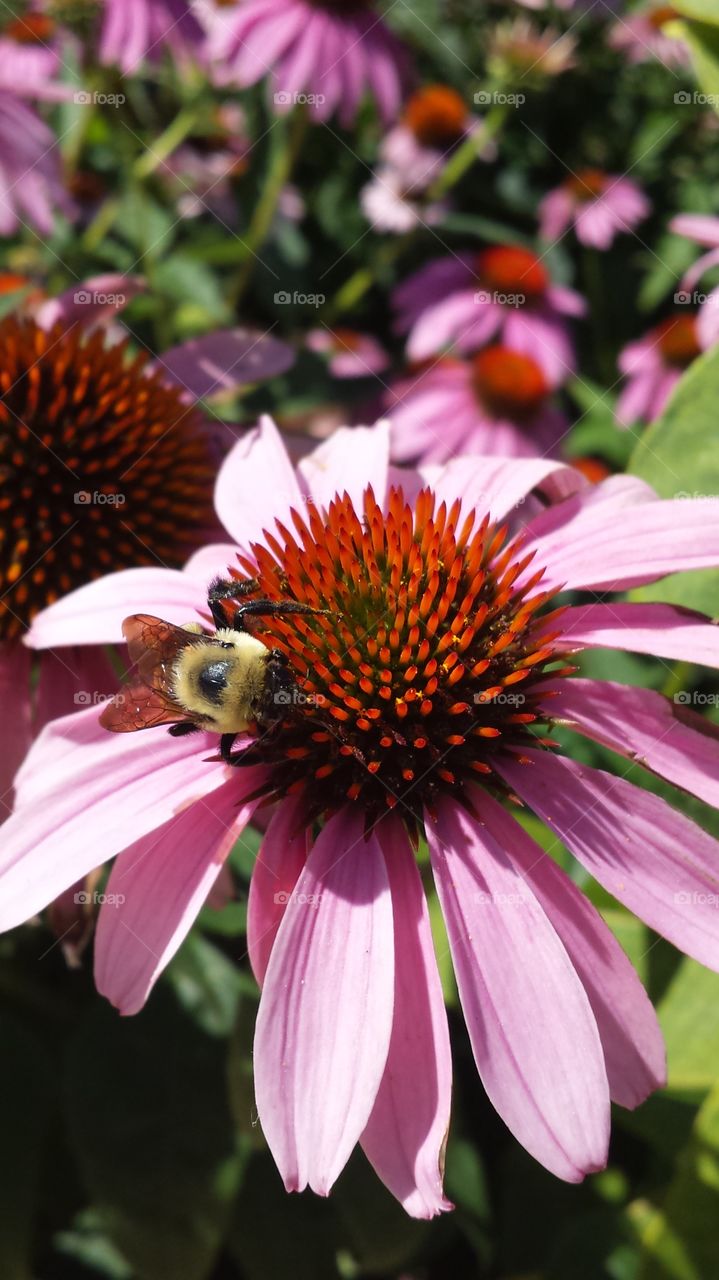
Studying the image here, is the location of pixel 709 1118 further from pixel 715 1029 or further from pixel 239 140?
pixel 239 140

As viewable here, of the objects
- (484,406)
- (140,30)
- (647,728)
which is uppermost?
(140,30)

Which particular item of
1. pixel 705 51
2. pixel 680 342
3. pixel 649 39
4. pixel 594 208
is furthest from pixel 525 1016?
pixel 649 39

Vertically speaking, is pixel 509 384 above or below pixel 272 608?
above

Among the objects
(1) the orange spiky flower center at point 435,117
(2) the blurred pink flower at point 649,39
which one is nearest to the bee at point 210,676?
(1) the orange spiky flower center at point 435,117

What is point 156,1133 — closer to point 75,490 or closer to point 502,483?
point 75,490

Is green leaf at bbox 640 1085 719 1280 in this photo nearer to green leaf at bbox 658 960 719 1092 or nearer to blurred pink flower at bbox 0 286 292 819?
green leaf at bbox 658 960 719 1092

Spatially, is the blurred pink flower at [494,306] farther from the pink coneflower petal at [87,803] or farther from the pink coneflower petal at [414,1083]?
the pink coneflower petal at [414,1083]

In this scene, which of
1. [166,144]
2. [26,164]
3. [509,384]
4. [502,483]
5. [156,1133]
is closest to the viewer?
[502,483]

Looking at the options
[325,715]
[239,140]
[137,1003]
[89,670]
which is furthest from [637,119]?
[137,1003]
